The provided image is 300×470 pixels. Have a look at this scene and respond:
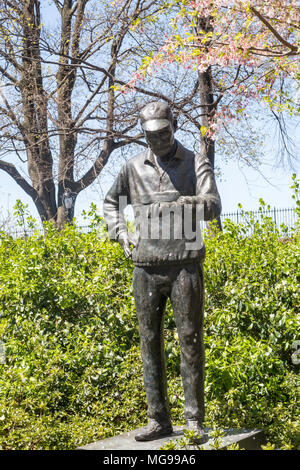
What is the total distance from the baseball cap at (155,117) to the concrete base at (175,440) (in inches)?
81.5

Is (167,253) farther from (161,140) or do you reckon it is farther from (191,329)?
(161,140)

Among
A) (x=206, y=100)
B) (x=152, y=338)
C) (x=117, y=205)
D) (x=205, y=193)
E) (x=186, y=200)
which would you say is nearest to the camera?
(x=186, y=200)

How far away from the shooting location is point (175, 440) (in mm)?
4242

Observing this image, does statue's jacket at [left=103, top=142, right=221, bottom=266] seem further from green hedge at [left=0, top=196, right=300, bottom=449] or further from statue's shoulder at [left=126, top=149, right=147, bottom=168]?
green hedge at [left=0, top=196, right=300, bottom=449]

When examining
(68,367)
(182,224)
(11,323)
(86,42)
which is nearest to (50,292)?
(11,323)

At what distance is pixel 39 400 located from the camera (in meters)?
5.86

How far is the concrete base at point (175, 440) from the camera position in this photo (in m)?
4.18

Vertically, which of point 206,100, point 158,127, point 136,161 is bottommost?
point 136,161

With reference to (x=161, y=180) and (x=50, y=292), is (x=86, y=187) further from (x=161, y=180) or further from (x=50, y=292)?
(x=161, y=180)

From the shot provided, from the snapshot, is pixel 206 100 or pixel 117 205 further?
pixel 206 100

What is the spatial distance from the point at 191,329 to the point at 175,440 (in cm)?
75

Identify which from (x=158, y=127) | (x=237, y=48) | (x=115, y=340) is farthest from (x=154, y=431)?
(x=237, y=48)

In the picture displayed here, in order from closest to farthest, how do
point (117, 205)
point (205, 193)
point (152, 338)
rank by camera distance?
point (205, 193) → point (152, 338) → point (117, 205)

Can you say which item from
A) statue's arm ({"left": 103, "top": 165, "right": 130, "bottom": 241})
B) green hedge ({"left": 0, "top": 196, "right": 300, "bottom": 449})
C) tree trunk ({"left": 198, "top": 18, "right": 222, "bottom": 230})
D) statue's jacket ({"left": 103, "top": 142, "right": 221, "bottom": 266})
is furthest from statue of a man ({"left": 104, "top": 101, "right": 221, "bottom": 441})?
tree trunk ({"left": 198, "top": 18, "right": 222, "bottom": 230})
